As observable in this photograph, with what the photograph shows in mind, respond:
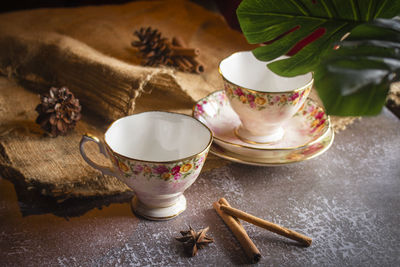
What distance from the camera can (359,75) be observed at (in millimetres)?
578

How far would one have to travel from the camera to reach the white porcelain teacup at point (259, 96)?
92 cm

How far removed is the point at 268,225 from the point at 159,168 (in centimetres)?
21

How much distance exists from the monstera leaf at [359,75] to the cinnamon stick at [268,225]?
0.25m

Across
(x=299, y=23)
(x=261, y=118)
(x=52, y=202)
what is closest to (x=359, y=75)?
(x=299, y=23)

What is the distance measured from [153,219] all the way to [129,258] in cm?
10

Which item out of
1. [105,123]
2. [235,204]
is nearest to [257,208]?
[235,204]

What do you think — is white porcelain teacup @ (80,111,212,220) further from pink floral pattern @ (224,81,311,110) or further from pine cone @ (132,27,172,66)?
pine cone @ (132,27,172,66)

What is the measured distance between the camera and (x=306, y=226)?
2.63 ft

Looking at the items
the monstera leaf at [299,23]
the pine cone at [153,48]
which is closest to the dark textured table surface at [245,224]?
the monstera leaf at [299,23]

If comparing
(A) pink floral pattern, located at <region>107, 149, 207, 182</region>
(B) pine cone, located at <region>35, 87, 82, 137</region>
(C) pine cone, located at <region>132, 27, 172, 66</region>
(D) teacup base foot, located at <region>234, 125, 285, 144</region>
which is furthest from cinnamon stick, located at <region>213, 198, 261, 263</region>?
(C) pine cone, located at <region>132, 27, 172, 66</region>

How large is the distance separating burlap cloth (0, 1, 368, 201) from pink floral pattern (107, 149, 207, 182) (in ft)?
0.41

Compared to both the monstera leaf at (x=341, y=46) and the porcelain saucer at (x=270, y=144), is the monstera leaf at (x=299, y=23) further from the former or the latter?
the porcelain saucer at (x=270, y=144)

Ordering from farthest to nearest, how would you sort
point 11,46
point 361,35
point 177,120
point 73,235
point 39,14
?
point 39,14, point 11,46, point 177,120, point 73,235, point 361,35

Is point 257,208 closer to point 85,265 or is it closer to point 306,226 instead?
point 306,226
